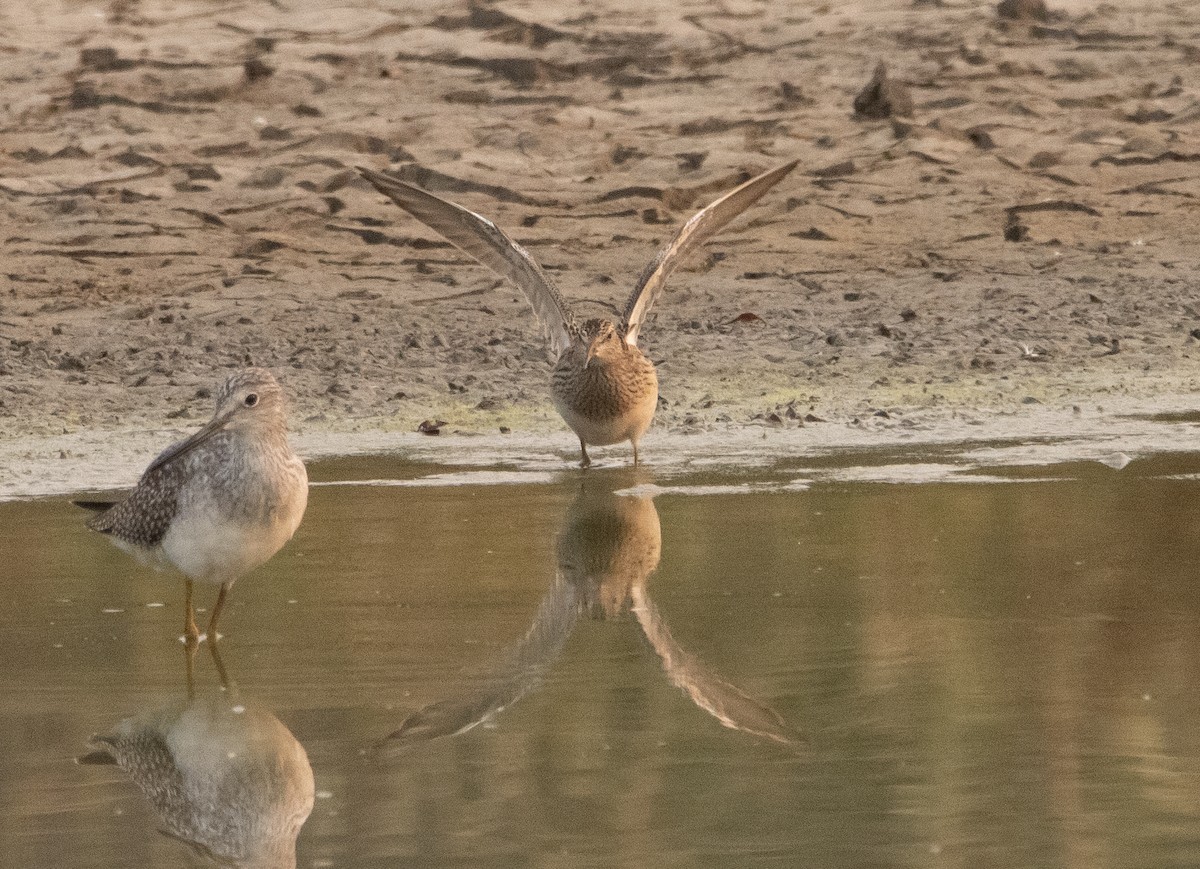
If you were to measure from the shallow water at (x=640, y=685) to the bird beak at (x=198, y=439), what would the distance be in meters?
0.47

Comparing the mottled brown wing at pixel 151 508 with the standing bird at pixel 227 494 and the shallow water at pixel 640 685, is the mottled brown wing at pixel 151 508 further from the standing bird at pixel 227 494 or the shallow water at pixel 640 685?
the shallow water at pixel 640 685

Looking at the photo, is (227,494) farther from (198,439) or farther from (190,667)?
(190,667)

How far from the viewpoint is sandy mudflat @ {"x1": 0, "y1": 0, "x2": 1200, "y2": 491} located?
36.3ft

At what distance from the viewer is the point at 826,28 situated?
1666 cm

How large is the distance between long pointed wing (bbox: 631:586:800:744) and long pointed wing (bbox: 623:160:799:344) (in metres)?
4.03

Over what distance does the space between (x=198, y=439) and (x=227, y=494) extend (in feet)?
0.73

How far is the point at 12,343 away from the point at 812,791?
7.89 meters

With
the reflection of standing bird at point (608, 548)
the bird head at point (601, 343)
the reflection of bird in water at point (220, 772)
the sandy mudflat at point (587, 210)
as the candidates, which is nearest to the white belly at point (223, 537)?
the reflection of bird in water at point (220, 772)

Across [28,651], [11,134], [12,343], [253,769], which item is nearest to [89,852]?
[253,769]

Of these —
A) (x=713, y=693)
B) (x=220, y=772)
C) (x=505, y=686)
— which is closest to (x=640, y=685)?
(x=713, y=693)

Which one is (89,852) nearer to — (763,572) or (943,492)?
(763,572)

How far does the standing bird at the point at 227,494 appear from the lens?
6.06 meters

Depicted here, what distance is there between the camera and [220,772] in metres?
4.88

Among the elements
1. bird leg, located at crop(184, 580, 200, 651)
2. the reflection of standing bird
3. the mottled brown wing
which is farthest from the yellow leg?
the reflection of standing bird
